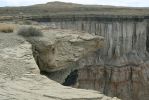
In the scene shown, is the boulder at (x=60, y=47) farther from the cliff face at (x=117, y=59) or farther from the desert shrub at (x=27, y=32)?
the cliff face at (x=117, y=59)

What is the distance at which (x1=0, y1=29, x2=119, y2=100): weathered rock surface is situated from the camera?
750 centimetres

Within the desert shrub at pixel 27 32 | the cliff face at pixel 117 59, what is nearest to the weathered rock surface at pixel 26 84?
the desert shrub at pixel 27 32

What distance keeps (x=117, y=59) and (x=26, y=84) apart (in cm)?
2018

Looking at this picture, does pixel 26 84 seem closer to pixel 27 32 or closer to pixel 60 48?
pixel 27 32

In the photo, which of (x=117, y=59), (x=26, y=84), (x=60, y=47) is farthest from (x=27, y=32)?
(x=117, y=59)

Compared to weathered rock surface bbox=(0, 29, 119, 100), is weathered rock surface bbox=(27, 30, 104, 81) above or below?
below

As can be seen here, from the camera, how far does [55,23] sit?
85.7 feet

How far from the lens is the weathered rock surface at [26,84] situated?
750 centimetres

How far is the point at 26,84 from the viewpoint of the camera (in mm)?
8156

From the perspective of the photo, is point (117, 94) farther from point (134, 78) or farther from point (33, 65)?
point (33, 65)

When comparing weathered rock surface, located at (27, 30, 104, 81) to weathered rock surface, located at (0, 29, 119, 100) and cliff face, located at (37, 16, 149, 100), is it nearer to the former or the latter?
weathered rock surface, located at (0, 29, 119, 100)

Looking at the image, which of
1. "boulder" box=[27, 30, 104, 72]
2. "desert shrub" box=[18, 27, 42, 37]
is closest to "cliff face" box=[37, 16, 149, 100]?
"boulder" box=[27, 30, 104, 72]

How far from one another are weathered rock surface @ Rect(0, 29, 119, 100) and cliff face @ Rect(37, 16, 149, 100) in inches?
635

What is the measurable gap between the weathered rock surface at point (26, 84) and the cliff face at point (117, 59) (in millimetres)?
16124
